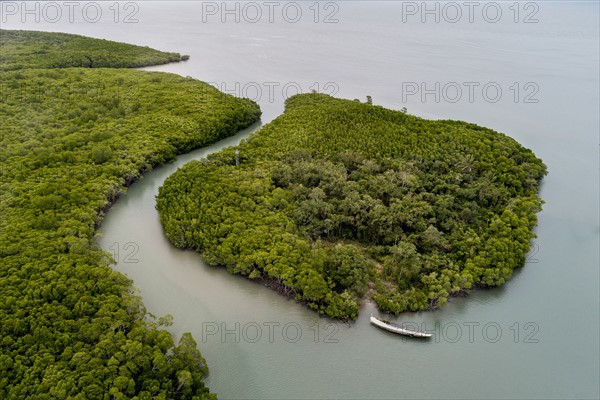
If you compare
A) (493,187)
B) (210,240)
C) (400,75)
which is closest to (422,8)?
(400,75)

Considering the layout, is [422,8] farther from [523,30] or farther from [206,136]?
[206,136]

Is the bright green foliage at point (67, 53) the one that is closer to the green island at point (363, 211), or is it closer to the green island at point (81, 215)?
the green island at point (81, 215)

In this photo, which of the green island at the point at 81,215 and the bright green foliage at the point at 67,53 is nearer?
the green island at the point at 81,215

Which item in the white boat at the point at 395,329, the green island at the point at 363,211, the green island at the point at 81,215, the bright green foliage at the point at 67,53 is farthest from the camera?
the bright green foliage at the point at 67,53

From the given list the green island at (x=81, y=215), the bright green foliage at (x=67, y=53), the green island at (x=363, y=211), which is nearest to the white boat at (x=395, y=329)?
the green island at (x=363, y=211)

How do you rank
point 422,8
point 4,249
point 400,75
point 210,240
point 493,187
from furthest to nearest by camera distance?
1. point 422,8
2. point 400,75
3. point 493,187
4. point 210,240
5. point 4,249

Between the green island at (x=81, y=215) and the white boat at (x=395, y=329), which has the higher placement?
the green island at (x=81, y=215)
